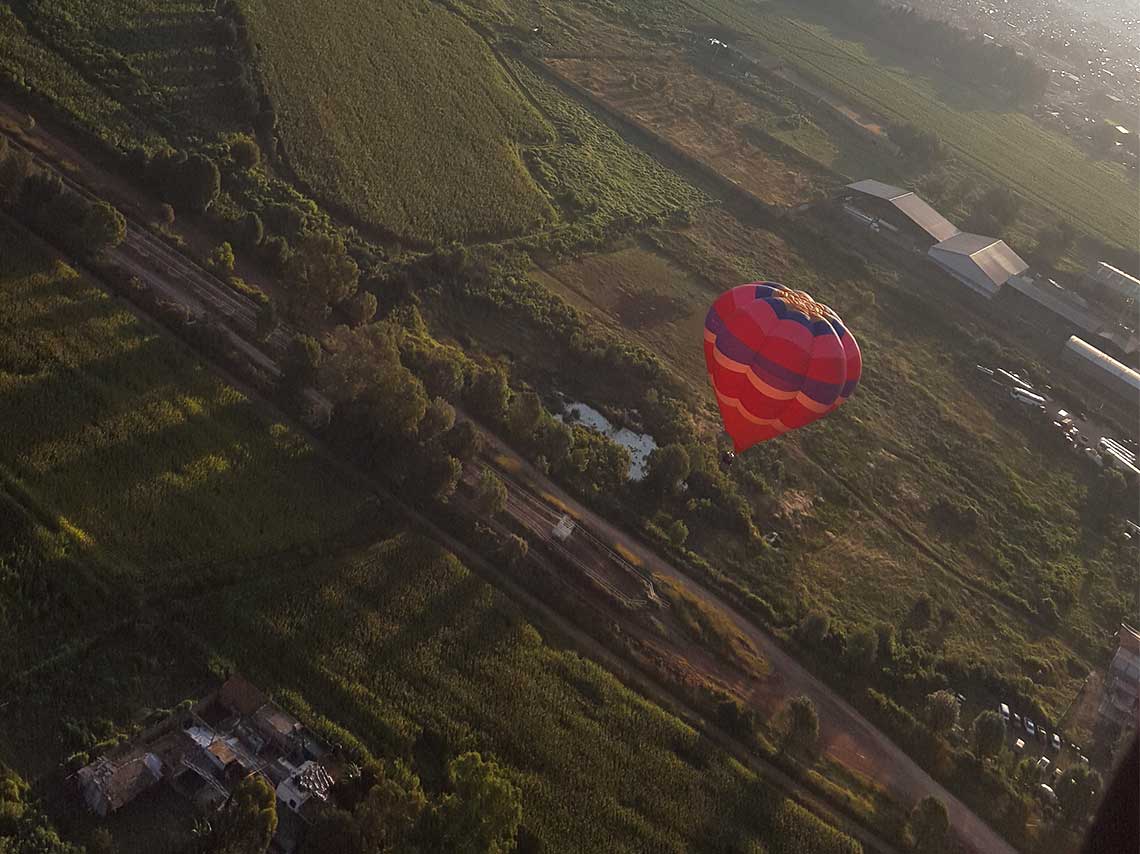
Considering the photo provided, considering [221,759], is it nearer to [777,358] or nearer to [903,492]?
[777,358]

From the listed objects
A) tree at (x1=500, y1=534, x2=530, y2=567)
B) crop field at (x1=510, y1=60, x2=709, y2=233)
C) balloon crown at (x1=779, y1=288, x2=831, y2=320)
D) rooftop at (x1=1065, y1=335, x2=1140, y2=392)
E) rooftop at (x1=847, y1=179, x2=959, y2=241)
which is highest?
balloon crown at (x1=779, y1=288, x2=831, y2=320)

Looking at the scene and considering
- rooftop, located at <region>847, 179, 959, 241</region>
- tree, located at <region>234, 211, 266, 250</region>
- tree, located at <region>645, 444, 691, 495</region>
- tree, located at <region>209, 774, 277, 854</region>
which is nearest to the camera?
tree, located at <region>209, 774, 277, 854</region>

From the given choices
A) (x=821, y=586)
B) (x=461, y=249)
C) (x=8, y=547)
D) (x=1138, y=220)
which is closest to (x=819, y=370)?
(x=821, y=586)

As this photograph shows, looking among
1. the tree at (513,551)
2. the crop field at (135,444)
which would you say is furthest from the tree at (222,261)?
the tree at (513,551)

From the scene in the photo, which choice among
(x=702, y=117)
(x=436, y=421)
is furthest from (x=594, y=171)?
(x=436, y=421)

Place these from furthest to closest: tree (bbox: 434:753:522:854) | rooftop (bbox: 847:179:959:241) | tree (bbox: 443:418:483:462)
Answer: rooftop (bbox: 847:179:959:241) < tree (bbox: 443:418:483:462) < tree (bbox: 434:753:522:854)

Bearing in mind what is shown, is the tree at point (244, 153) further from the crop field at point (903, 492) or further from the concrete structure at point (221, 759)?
the concrete structure at point (221, 759)

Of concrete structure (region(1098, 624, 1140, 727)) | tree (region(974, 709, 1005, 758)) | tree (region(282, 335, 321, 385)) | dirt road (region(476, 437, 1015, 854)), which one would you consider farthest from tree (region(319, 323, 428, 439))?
concrete structure (region(1098, 624, 1140, 727))

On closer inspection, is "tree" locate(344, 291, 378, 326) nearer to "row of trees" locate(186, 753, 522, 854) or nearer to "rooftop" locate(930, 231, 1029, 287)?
"row of trees" locate(186, 753, 522, 854)
